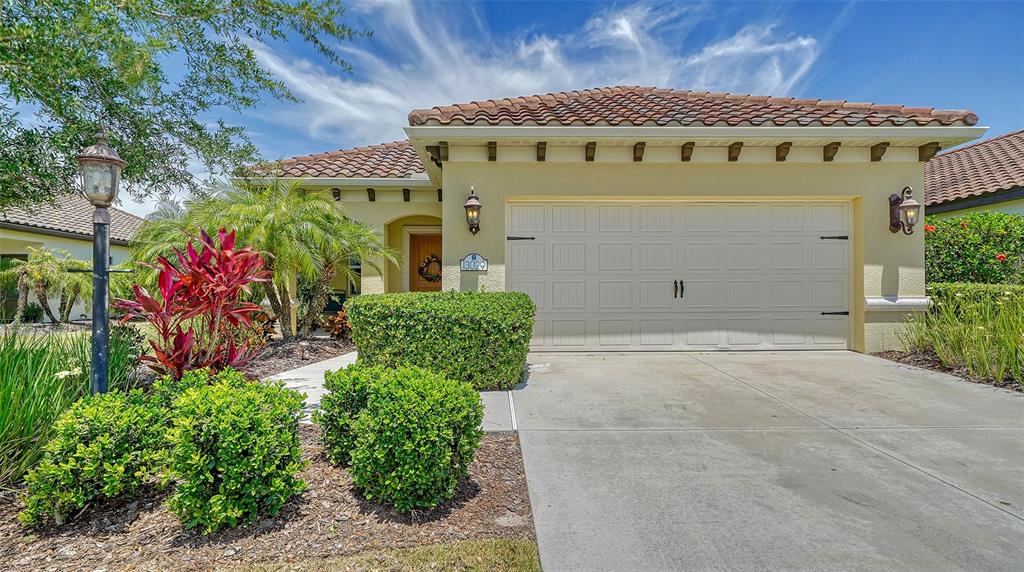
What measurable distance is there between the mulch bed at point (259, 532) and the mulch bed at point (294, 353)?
11.8 ft

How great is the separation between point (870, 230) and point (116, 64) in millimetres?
10398

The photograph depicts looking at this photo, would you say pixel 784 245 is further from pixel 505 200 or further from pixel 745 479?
pixel 745 479

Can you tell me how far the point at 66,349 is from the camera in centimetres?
411

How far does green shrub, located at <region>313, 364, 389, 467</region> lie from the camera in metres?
2.82

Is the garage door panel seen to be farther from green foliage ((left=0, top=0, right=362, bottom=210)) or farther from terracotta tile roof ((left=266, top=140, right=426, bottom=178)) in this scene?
green foliage ((left=0, top=0, right=362, bottom=210))

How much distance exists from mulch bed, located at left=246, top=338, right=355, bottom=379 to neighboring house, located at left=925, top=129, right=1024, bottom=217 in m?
14.1

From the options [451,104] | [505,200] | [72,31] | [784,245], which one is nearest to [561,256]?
[505,200]

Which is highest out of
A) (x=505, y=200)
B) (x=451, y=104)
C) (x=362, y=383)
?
(x=451, y=104)

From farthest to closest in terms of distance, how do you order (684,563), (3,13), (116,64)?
(116,64)
(3,13)
(684,563)

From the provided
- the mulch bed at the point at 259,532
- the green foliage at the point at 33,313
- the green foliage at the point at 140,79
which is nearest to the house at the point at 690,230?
the green foliage at the point at 140,79

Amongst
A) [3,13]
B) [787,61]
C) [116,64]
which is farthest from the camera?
[787,61]

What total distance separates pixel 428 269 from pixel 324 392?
6458 millimetres

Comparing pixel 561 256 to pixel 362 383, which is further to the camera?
pixel 561 256

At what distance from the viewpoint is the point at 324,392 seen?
5074 mm
